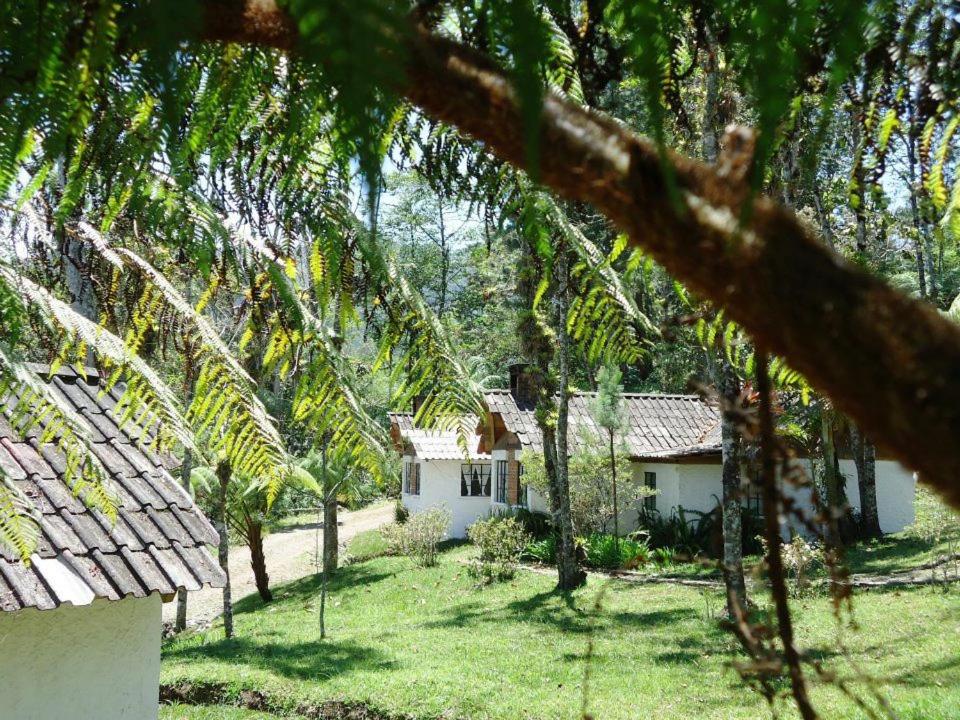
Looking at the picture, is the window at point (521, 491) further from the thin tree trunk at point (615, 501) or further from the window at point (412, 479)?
the window at point (412, 479)

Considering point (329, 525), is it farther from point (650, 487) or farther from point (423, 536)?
point (650, 487)

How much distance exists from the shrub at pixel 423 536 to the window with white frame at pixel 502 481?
1928 mm

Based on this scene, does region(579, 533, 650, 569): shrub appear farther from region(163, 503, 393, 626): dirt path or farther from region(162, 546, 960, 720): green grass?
region(163, 503, 393, 626): dirt path

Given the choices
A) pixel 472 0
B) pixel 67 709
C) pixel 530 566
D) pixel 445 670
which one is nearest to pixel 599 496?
pixel 530 566

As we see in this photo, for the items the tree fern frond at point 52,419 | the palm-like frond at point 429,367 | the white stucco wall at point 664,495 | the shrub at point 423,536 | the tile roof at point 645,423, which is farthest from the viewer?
the shrub at point 423,536

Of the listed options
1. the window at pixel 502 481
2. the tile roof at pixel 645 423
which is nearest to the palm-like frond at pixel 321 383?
the tile roof at pixel 645 423

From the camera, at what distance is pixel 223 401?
3699 millimetres

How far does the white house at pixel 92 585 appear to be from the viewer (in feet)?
17.4

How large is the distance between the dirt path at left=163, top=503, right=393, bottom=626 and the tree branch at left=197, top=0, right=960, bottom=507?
19.9m

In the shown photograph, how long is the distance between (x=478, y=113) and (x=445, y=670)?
37.3ft

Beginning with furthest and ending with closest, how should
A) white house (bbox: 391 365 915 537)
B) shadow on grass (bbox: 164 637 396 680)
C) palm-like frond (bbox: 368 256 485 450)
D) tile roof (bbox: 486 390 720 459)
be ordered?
tile roof (bbox: 486 390 720 459), white house (bbox: 391 365 915 537), shadow on grass (bbox: 164 637 396 680), palm-like frond (bbox: 368 256 485 450)

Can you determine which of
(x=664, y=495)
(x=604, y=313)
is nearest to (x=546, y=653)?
(x=664, y=495)

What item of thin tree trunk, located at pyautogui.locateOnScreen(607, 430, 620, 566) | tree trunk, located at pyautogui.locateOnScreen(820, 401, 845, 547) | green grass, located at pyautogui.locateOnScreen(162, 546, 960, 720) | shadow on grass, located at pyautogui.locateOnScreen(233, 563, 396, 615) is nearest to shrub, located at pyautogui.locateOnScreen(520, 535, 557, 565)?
thin tree trunk, located at pyautogui.locateOnScreen(607, 430, 620, 566)

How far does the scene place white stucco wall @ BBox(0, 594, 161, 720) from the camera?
18.0 feet
